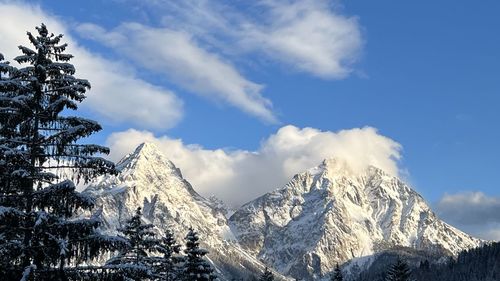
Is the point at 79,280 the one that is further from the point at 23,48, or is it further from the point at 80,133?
the point at 23,48

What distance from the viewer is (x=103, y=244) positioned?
1639cm

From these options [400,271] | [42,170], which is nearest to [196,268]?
[400,271]

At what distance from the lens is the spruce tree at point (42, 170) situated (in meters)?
16.0

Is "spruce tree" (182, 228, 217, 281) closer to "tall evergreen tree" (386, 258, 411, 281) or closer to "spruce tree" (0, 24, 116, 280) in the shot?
"tall evergreen tree" (386, 258, 411, 281)

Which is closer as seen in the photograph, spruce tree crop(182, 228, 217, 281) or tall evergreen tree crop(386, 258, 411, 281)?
spruce tree crop(182, 228, 217, 281)

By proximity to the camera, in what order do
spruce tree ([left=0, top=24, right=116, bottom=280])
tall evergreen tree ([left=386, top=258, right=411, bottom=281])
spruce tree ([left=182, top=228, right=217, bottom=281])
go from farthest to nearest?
tall evergreen tree ([left=386, top=258, right=411, bottom=281])
spruce tree ([left=182, top=228, right=217, bottom=281])
spruce tree ([left=0, top=24, right=116, bottom=280])

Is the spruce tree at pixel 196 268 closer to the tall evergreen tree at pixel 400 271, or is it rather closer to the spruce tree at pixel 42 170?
the tall evergreen tree at pixel 400 271

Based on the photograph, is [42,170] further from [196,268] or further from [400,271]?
[400,271]

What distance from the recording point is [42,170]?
17.4 m

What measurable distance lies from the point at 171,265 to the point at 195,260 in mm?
2128

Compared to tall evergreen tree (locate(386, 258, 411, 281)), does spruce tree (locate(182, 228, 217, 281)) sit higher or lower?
lower

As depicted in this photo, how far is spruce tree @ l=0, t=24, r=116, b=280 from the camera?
16.0 meters

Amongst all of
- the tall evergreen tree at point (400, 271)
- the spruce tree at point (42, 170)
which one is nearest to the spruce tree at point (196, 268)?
the tall evergreen tree at point (400, 271)

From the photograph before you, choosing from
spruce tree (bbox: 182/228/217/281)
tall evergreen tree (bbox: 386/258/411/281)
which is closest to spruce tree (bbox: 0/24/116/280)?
spruce tree (bbox: 182/228/217/281)
